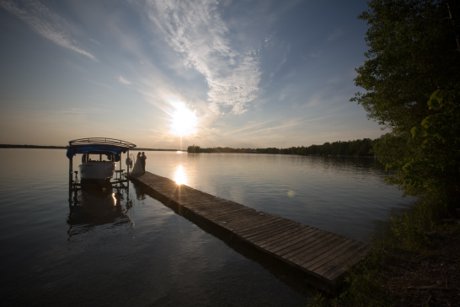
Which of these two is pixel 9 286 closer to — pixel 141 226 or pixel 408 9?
pixel 141 226

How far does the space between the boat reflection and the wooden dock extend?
469 cm

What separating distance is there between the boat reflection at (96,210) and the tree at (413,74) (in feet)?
50.9

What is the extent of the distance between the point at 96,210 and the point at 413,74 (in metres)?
21.8

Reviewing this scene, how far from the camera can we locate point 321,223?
46.5ft

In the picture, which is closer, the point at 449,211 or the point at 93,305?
the point at 93,305

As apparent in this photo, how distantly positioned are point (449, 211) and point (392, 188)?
15.1m

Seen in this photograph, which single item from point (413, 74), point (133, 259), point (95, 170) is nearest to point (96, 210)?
point (95, 170)

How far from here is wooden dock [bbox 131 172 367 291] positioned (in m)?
7.20

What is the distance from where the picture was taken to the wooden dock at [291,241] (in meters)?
7.20

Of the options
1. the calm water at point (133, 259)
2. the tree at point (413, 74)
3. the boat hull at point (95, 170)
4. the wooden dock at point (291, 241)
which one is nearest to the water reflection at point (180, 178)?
the boat hull at point (95, 170)

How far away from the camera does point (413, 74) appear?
445 inches

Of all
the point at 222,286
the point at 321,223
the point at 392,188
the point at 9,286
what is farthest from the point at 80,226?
the point at 392,188

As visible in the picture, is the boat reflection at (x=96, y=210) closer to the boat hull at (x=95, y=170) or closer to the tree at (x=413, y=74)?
the boat hull at (x=95, y=170)

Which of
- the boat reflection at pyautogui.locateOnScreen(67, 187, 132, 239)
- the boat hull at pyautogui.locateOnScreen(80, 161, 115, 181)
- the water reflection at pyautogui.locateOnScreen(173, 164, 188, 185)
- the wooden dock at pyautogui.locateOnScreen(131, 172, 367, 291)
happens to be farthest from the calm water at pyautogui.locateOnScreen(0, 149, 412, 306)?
the water reflection at pyautogui.locateOnScreen(173, 164, 188, 185)
